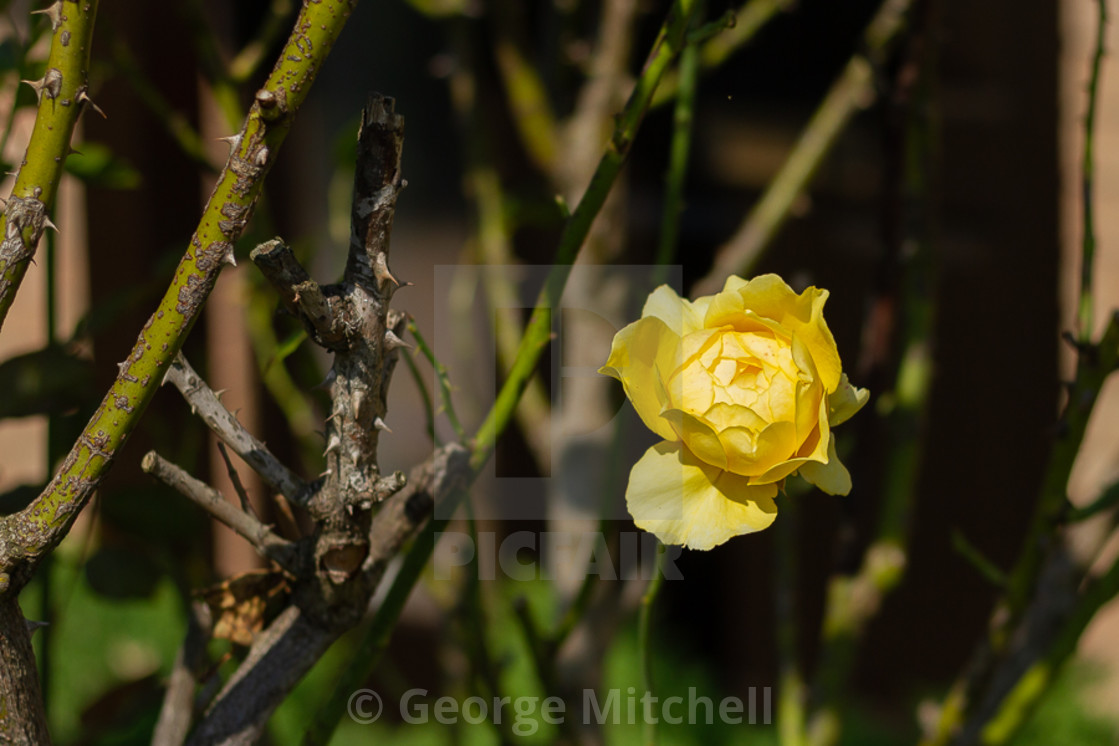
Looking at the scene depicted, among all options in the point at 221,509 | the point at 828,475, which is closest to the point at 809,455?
the point at 828,475

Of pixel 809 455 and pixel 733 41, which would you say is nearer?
pixel 809 455

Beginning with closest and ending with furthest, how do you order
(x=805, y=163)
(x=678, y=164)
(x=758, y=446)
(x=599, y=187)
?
(x=758, y=446)
(x=599, y=187)
(x=678, y=164)
(x=805, y=163)

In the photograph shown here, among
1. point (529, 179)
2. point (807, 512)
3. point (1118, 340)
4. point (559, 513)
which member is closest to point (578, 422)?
point (559, 513)

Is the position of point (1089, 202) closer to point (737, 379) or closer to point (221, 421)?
point (737, 379)

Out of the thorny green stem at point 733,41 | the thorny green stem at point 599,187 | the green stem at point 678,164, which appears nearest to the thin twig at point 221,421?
the thorny green stem at point 599,187

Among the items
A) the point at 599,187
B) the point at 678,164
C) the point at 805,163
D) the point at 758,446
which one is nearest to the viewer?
the point at 758,446

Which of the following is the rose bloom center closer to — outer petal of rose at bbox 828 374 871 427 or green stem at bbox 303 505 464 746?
outer petal of rose at bbox 828 374 871 427
